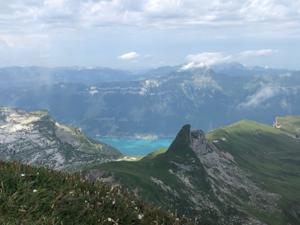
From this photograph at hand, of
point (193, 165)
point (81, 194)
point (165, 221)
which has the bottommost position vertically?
point (193, 165)

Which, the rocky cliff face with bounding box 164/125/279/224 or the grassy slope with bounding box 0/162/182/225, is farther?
the rocky cliff face with bounding box 164/125/279/224

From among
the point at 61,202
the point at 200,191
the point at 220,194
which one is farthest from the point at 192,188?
the point at 61,202

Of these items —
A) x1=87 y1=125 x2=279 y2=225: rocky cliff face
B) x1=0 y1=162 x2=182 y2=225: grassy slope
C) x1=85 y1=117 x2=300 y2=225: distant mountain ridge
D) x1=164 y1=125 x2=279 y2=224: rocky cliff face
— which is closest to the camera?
x1=0 y1=162 x2=182 y2=225: grassy slope

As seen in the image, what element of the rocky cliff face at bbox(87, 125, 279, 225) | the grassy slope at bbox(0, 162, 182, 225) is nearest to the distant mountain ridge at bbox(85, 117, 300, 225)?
the rocky cliff face at bbox(87, 125, 279, 225)

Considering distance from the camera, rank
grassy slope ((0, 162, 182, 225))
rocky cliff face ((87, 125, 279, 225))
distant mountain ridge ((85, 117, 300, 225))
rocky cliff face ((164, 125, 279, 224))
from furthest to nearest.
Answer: rocky cliff face ((164, 125, 279, 224)) → distant mountain ridge ((85, 117, 300, 225)) → rocky cliff face ((87, 125, 279, 225)) → grassy slope ((0, 162, 182, 225))

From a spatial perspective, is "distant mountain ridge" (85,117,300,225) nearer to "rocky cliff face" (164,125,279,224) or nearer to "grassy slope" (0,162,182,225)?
"rocky cliff face" (164,125,279,224)

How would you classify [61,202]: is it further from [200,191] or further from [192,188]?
[192,188]

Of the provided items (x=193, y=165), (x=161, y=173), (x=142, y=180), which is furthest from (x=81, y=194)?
(x=193, y=165)

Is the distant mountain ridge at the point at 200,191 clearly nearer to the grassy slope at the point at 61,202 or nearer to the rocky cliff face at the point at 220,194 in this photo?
the rocky cliff face at the point at 220,194

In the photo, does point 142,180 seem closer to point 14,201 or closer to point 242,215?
point 242,215

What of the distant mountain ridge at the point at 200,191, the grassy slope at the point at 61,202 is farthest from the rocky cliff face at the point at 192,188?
the grassy slope at the point at 61,202
